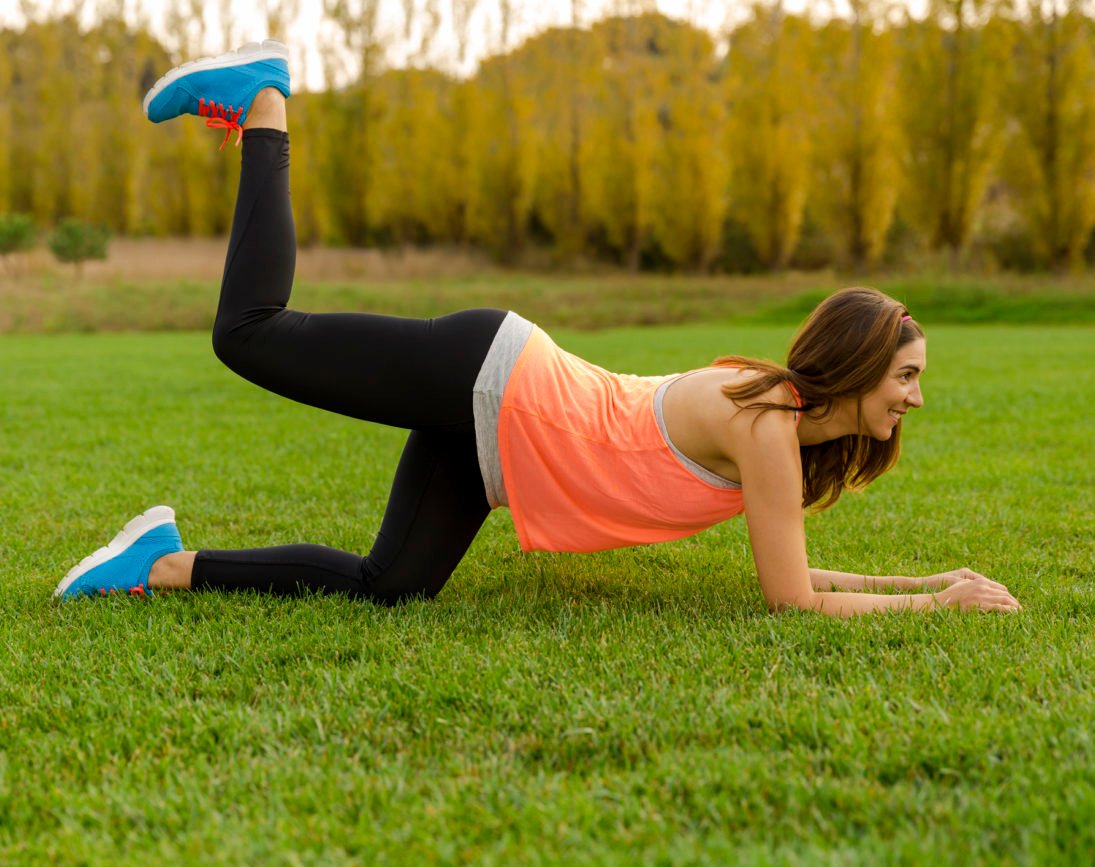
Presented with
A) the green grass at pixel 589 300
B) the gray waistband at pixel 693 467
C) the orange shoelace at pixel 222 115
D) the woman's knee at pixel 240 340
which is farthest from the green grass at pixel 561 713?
the green grass at pixel 589 300

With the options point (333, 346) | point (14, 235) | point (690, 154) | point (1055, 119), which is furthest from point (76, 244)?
point (333, 346)

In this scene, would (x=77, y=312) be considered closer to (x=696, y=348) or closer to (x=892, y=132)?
(x=696, y=348)

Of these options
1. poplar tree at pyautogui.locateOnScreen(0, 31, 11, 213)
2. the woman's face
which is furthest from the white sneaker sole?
poplar tree at pyautogui.locateOnScreen(0, 31, 11, 213)

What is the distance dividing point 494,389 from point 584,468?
0.34m

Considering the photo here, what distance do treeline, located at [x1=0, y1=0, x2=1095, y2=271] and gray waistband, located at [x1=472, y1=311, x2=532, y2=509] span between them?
24584 millimetres

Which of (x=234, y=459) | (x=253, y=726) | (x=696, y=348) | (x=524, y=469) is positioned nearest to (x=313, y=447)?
(x=234, y=459)

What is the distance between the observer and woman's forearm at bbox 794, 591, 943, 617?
9.69 feet

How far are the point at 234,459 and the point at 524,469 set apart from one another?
3915mm

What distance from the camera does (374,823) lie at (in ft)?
6.00

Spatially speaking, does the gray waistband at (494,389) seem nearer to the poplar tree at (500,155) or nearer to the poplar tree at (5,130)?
the poplar tree at (500,155)

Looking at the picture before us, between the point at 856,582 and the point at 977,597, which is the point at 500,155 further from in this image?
the point at 977,597

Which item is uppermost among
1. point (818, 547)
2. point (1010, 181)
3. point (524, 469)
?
point (1010, 181)

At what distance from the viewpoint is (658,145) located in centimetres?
3038

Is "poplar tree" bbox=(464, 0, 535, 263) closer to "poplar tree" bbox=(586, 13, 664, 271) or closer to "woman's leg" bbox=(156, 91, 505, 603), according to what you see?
"poplar tree" bbox=(586, 13, 664, 271)
